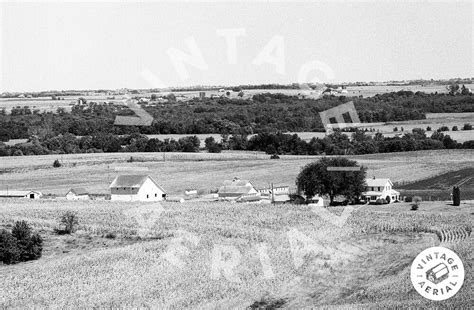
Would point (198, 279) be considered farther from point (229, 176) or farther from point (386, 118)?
point (386, 118)

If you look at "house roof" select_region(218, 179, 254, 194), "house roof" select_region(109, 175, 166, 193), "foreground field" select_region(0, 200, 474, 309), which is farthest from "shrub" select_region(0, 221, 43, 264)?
"house roof" select_region(218, 179, 254, 194)

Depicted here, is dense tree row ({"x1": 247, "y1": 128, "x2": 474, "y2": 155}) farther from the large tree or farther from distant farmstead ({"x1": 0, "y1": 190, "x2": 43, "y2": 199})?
distant farmstead ({"x1": 0, "y1": 190, "x2": 43, "y2": 199})

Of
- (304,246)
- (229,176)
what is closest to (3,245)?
(304,246)

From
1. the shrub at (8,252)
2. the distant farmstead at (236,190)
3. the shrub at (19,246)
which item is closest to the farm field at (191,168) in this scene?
the distant farmstead at (236,190)

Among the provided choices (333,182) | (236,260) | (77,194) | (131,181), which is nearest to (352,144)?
(131,181)

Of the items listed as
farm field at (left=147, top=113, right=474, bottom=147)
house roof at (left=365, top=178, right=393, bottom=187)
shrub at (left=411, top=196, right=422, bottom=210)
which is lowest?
shrub at (left=411, top=196, right=422, bottom=210)

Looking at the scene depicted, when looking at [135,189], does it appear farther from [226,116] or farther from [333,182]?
[226,116]
